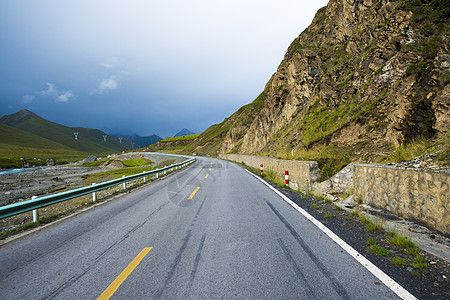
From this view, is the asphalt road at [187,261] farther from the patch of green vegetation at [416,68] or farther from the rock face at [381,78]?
the patch of green vegetation at [416,68]

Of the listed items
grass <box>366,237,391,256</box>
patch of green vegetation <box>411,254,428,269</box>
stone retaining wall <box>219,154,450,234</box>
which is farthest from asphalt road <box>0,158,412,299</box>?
stone retaining wall <box>219,154,450,234</box>

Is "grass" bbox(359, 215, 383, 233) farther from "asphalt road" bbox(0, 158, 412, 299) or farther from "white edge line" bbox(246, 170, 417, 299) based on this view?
"asphalt road" bbox(0, 158, 412, 299)

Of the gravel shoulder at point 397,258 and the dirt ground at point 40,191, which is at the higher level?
the gravel shoulder at point 397,258

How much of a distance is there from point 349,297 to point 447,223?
3.01 m

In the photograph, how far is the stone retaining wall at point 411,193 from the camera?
4.13 m

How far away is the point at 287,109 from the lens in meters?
41.0

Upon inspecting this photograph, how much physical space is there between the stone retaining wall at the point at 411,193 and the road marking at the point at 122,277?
18.0 ft

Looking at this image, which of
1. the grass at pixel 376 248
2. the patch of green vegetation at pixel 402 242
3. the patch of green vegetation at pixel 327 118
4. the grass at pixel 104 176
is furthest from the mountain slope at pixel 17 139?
the patch of green vegetation at pixel 402 242

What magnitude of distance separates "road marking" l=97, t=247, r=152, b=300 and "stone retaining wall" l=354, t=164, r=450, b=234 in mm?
5485

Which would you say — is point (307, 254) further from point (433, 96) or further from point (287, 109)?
point (287, 109)

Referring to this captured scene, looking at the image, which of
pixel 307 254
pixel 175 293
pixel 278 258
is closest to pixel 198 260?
pixel 175 293

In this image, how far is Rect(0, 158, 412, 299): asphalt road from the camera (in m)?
2.83

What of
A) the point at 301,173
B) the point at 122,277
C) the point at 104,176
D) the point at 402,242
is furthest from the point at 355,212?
the point at 104,176

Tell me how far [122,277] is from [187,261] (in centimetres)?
96
